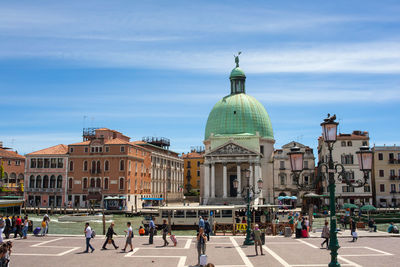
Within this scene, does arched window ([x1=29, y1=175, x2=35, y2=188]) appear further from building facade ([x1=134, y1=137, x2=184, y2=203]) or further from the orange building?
building facade ([x1=134, y1=137, x2=184, y2=203])

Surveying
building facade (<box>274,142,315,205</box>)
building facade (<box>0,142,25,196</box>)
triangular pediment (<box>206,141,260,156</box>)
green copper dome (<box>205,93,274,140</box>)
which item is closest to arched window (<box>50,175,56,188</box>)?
building facade (<box>0,142,25,196</box>)

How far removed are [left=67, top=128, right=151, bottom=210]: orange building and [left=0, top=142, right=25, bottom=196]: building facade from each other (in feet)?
57.9

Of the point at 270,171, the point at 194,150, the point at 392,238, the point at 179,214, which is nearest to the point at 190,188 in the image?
the point at 194,150

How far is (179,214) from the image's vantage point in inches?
1463

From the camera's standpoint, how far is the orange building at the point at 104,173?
211 feet

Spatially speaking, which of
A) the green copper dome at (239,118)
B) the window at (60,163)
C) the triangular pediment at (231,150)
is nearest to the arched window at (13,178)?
the window at (60,163)

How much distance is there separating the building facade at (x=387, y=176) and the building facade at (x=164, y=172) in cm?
3612

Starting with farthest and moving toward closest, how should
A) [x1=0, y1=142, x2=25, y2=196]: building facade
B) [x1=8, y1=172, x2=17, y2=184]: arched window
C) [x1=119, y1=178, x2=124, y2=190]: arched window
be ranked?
[x1=8, y1=172, x2=17, y2=184]: arched window, [x1=0, y1=142, x2=25, y2=196]: building facade, [x1=119, y1=178, x2=124, y2=190]: arched window

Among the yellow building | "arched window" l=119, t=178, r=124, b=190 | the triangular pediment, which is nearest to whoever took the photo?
"arched window" l=119, t=178, r=124, b=190

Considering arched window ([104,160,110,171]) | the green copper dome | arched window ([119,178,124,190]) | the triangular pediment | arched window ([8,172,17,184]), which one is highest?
the green copper dome

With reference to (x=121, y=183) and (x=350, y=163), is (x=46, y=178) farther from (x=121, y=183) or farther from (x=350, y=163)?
(x=350, y=163)

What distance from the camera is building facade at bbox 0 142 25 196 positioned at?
78344mm

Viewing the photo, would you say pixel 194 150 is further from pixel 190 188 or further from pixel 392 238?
pixel 392 238

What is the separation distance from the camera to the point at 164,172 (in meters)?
84.8
